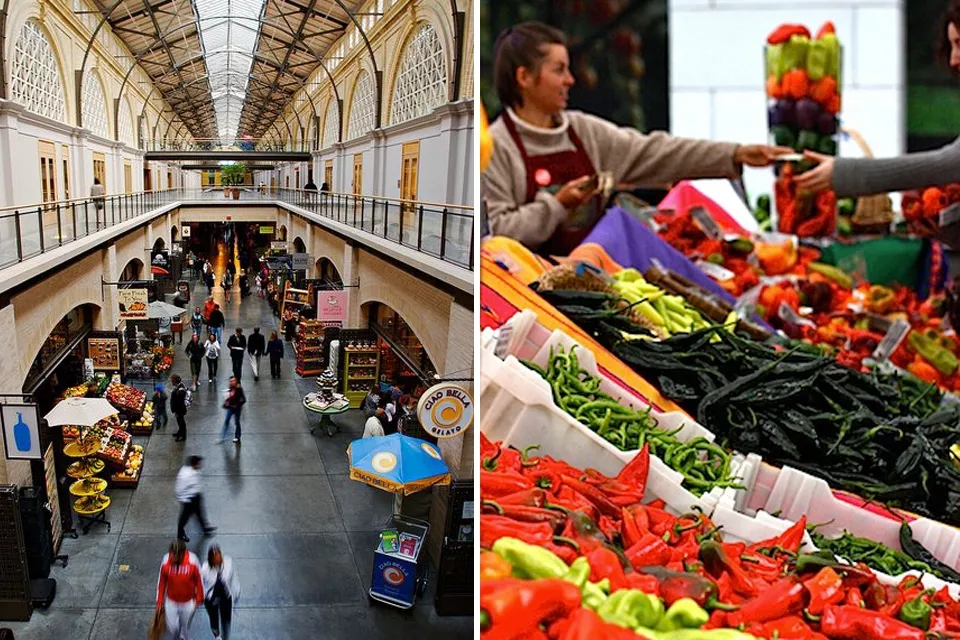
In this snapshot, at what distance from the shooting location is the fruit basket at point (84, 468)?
4586mm

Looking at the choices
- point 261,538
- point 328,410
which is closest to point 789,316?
point 261,538

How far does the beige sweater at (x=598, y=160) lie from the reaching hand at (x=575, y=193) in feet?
0.06

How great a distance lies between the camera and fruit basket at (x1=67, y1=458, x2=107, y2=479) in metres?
4.59

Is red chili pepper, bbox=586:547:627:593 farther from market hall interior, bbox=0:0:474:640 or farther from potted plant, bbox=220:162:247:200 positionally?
potted plant, bbox=220:162:247:200

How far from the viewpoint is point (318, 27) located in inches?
152

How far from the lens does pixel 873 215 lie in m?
3.24

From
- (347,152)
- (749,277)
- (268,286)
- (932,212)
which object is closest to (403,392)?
(347,152)

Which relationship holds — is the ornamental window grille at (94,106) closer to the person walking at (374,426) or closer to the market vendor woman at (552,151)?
the person walking at (374,426)

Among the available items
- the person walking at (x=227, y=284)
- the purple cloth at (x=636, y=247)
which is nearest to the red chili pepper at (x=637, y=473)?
the purple cloth at (x=636, y=247)

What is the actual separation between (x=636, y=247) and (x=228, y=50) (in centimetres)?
293

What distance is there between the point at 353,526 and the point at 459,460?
1036mm

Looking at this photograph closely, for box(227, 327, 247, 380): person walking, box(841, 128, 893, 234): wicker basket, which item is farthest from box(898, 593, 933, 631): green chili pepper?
box(227, 327, 247, 380): person walking

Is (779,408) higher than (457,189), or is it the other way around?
(457,189)

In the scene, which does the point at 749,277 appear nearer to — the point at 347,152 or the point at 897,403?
the point at 897,403
